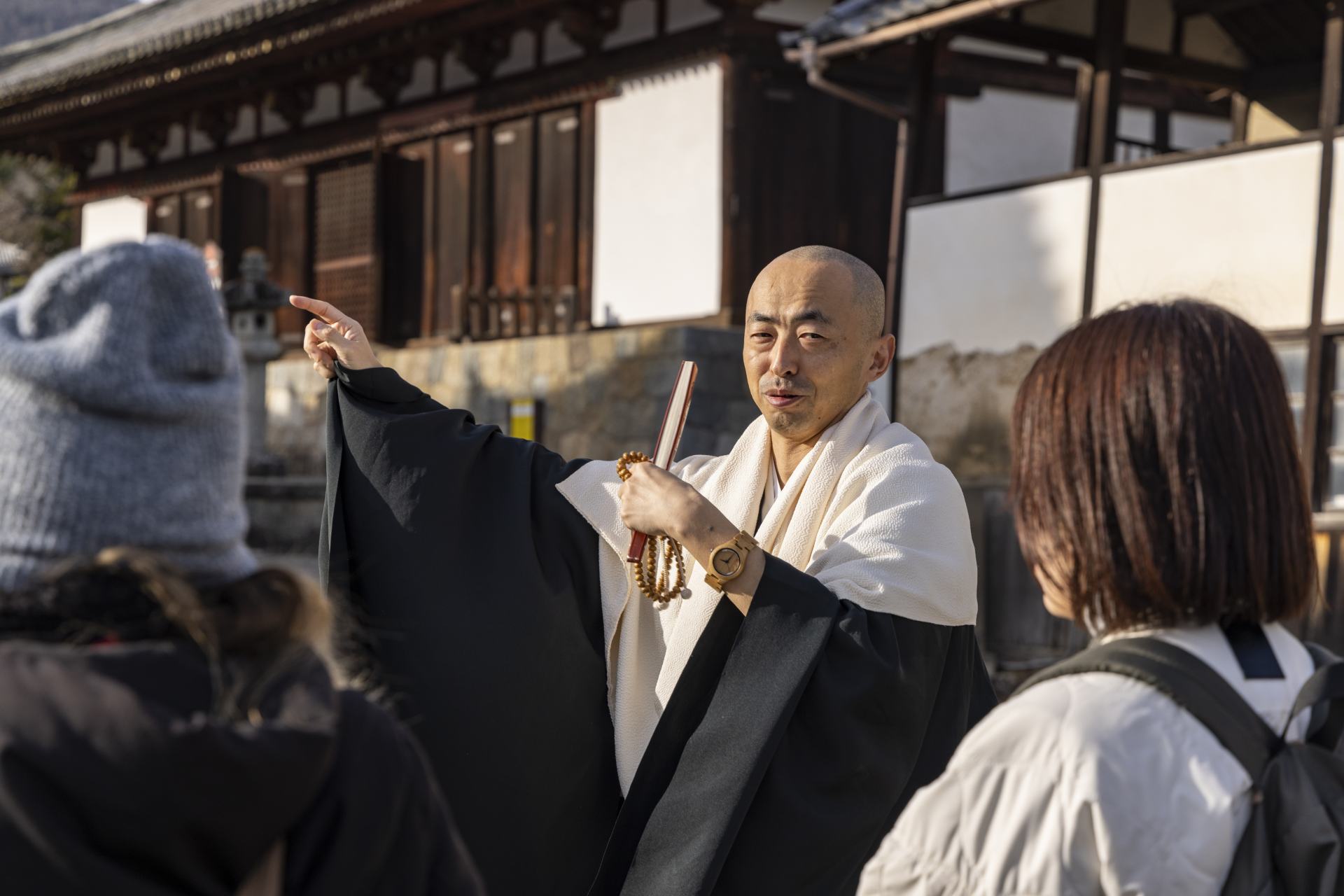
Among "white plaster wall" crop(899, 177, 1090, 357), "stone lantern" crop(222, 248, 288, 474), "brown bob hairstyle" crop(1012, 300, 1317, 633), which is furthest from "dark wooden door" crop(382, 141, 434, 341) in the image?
"brown bob hairstyle" crop(1012, 300, 1317, 633)

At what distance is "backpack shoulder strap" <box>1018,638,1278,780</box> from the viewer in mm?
1399

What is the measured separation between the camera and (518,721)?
3.12 metres

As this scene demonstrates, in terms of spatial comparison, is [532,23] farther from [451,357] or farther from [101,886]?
[101,886]

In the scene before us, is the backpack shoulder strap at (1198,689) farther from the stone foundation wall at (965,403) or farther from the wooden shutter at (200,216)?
the wooden shutter at (200,216)

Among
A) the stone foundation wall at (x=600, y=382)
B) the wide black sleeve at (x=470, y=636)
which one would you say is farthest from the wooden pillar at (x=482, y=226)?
the wide black sleeve at (x=470, y=636)

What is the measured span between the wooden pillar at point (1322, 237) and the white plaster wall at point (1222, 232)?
8 cm

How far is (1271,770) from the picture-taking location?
1.40m

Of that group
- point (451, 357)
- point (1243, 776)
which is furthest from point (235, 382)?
point (451, 357)

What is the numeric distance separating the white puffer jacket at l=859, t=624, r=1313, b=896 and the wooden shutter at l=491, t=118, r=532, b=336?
1046cm

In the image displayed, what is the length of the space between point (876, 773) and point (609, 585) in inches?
28.2

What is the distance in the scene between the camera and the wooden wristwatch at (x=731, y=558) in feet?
9.09

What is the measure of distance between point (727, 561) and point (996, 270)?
7.07 meters

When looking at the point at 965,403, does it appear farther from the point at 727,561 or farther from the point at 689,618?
the point at 727,561

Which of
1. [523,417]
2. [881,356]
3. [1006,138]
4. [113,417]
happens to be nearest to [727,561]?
[881,356]
